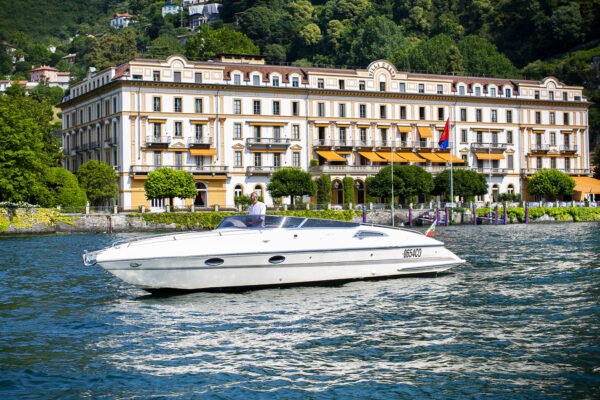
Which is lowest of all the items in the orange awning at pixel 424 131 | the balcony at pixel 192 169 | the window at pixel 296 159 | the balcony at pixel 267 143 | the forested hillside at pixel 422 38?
the balcony at pixel 192 169

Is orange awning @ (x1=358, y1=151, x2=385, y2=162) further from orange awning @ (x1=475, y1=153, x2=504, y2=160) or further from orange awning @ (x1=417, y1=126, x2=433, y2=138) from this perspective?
orange awning @ (x1=475, y1=153, x2=504, y2=160)

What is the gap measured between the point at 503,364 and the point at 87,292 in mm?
13365

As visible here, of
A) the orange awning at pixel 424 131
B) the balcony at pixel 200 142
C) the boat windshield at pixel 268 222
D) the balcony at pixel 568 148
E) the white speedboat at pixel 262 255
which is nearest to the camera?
the white speedboat at pixel 262 255

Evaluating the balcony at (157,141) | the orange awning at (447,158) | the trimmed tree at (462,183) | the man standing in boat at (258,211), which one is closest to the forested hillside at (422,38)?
the balcony at (157,141)

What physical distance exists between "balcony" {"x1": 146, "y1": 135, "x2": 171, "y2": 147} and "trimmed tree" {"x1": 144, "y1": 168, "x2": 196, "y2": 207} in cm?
607

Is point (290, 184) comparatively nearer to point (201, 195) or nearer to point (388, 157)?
point (201, 195)

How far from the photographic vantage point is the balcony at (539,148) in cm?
9306

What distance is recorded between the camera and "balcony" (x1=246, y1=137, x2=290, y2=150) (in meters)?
78.0

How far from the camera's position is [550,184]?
8381 cm

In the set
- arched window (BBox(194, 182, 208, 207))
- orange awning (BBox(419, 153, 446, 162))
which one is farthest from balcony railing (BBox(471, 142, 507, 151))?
arched window (BBox(194, 182, 208, 207))

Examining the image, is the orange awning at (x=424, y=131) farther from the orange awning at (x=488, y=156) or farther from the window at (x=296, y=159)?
the window at (x=296, y=159)

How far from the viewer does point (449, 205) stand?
243 feet

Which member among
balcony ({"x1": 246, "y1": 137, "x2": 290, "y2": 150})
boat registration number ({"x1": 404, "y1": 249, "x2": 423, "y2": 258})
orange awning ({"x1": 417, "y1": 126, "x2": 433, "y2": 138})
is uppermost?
orange awning ({"x1": 417, "y1": 126, "x2": 433, "y2": 138})

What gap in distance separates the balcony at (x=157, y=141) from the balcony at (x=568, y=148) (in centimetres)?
5281
